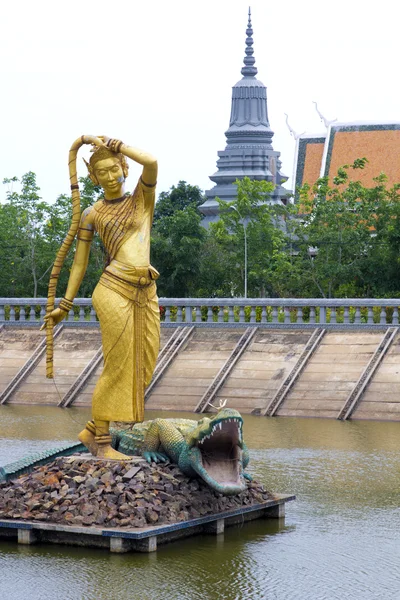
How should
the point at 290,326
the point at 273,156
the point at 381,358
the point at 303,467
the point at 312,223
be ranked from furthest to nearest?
1. the point at 273,156
2. the point at 312,223
3. the point at 290,326
4. the point at 381,358
5. the point at 303,467

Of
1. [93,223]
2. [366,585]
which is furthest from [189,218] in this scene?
[366,585]

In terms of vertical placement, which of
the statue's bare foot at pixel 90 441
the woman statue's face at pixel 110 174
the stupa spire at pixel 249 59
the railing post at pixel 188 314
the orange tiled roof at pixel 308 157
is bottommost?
the statue's bare foot at pixel 90 441

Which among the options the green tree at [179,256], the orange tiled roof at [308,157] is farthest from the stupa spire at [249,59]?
the green tree at [179,256]

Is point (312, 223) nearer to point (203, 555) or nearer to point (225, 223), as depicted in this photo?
point (225, 223)

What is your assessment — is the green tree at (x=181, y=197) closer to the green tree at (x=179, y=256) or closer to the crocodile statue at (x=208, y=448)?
the green tree at (x=179, y=256)

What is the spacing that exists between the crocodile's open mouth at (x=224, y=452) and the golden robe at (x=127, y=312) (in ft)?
3.38

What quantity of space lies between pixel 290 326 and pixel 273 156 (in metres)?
50.1

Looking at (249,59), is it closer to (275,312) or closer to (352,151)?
(352,151)

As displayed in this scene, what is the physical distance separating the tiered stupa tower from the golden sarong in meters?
53.5

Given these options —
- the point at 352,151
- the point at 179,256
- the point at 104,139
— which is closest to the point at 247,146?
the point at 352,151

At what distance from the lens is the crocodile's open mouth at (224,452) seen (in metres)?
14.9

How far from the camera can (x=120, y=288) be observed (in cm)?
1559

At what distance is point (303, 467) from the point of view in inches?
797

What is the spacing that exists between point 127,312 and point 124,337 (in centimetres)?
28
